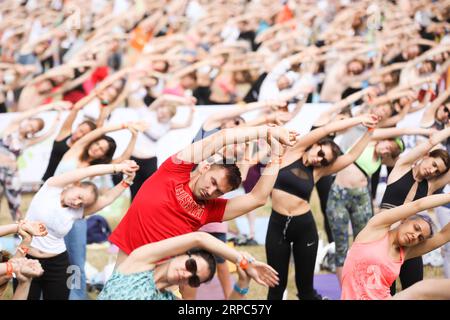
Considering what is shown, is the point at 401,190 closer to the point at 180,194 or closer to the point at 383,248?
the point at 383,248

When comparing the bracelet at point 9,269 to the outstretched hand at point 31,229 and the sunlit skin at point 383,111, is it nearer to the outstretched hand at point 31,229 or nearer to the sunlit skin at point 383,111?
the outstretched hand at point 31,229

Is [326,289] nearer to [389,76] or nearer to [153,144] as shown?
[153,144]

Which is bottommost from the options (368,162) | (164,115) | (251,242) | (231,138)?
(251,242)

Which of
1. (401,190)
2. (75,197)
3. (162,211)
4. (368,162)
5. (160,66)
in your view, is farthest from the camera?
(160,66)

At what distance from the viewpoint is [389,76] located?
350 inches

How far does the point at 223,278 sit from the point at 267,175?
138 cm

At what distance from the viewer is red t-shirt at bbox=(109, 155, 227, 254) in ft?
13.6

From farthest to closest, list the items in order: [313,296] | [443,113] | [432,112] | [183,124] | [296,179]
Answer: [183,124] → [432,112] → [443,113] → [313,296] → [296,179]

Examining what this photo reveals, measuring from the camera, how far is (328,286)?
5.88 m

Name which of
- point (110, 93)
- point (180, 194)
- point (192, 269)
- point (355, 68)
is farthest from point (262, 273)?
point (355, 68)

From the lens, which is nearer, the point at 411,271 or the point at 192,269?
the point at 192,269

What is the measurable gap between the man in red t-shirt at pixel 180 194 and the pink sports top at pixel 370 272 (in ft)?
2.54

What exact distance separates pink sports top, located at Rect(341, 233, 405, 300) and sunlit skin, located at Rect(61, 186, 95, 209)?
5.99 feet

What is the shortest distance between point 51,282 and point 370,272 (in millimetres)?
2090
